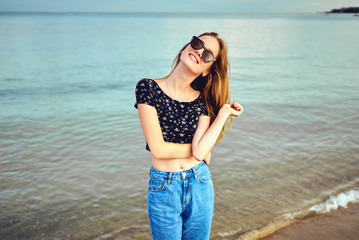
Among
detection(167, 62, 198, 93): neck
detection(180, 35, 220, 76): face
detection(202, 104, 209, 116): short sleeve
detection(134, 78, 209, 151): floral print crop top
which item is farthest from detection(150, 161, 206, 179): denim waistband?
detection(180, 35, 220, 76): face

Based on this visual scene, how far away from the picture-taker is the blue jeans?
2496mm

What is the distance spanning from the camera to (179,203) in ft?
8.25

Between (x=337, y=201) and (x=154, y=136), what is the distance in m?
4.11

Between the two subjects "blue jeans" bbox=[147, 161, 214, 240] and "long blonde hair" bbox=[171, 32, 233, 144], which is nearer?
"blue jeans" bbox=[147, 161, 214, 240]

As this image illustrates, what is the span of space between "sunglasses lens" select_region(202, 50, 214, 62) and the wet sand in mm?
2974

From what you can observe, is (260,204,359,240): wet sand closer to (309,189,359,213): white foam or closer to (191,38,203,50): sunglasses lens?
(309,189,359,213): white foam

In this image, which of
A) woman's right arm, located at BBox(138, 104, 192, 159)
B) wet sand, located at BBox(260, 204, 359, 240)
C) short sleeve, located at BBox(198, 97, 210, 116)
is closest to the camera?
woman's right arm, located at BBox(138, 104, 192, 159)

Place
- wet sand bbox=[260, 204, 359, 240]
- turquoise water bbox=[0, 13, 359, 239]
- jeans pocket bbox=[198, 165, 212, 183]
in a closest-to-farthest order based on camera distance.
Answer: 1. jeans pocket bbox=[198, 165, 212, 183]
2. wet sand bbox=[260, 204, 359, 240]
3. turquoise water bbox=[0, 13, 359, 239]

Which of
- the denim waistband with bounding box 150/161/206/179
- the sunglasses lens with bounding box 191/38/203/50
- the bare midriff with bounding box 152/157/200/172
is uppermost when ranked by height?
the sunglasses lens with bounding box 191/38/203/50

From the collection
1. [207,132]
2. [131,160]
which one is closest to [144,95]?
[207,132]

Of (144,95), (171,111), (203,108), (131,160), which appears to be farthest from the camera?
(131,160)

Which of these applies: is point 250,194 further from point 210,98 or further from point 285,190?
point 210,98

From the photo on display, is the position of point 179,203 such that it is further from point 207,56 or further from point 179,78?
point 207,56

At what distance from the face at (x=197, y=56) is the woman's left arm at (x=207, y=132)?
Result: 373mm
